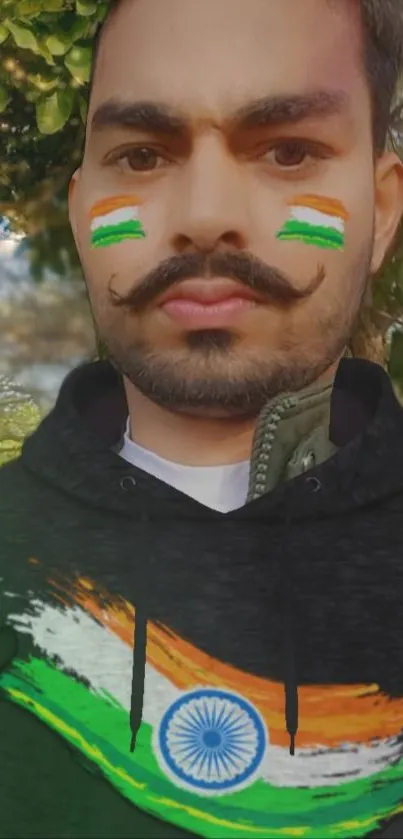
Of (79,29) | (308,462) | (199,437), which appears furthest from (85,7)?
(308,462)

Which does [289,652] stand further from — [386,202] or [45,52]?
[45,52]

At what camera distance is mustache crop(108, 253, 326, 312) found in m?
1.27

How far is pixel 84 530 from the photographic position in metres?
1.35

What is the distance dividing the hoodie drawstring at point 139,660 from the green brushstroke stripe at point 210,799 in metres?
0.01

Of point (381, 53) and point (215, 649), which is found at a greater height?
point (381, 53)

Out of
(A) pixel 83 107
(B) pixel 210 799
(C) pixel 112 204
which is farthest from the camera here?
(A) pixel 83 107

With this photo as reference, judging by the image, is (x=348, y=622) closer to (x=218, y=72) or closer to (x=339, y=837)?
(x=339, y=837)

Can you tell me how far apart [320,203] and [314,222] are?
3cm

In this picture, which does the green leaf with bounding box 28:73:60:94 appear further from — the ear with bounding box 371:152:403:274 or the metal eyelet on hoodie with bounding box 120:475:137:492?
the metal eyelet on hoodie with bounding box 120:475:137:492

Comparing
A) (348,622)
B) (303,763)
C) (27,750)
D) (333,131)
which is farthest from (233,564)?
(333,131)

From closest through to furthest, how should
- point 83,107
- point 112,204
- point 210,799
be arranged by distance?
1. point 210,799
2. point 112,204
3. point 83,107

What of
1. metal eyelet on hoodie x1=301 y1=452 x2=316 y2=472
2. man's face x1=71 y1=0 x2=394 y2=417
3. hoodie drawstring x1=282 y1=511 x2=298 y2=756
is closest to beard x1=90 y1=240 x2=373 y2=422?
man's face x1=71 y1=0 x2=394 y2=417

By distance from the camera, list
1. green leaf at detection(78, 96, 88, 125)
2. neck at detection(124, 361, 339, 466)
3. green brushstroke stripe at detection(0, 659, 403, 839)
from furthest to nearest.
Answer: green leaf at detection(78, 96, 88, 125)
neck at detection(124, 361, 339, 466)
green brushstroke stripe at detection(0, 659, 403, 839)

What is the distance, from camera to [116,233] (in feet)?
4.39
